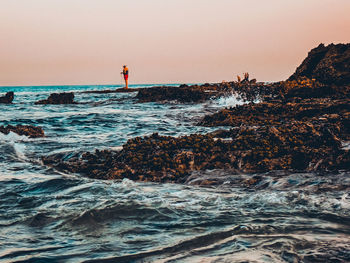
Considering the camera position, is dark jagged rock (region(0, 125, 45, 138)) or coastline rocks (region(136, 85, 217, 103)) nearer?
dark jagged rock (region(0, 125, 45, 138))

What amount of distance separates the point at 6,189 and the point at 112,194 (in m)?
1.90

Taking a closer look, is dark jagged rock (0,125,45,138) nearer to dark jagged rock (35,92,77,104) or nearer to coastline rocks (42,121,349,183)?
coastline rocks (42,121,349,183)

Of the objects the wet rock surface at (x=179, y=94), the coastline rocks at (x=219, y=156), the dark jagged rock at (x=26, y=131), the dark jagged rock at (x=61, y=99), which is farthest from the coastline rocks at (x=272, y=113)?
the dark jagged rock at (x=61, y=99)

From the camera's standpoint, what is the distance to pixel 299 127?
789 cm

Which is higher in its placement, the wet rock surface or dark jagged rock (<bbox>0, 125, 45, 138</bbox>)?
the wet rock surface

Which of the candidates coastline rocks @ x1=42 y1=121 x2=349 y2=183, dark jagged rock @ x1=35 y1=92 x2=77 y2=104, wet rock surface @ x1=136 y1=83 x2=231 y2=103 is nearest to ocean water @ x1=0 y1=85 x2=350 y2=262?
coastline rocks @ x1=42 y1=121 x2=349 y2=183

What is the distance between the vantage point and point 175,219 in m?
4.34

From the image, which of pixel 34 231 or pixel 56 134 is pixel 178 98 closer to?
pixel 56 134

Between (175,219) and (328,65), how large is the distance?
1880 cm

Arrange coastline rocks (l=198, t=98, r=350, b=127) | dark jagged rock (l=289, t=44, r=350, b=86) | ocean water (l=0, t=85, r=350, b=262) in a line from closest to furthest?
ocean water (l=0, t=85, r=350, b=262) < coastline rocks (l=198, t=98, r=350, b=127) < dark jagged rock (l=289, t=44, r=350, b=86)

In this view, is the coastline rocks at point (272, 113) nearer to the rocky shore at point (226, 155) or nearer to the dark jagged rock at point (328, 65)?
the rocky shore at point (226, 155)

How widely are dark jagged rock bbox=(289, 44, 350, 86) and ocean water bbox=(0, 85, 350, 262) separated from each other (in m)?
14.9

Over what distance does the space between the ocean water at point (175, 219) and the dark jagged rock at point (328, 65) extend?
14.9 m

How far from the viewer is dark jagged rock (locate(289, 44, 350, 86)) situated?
19250 mm
